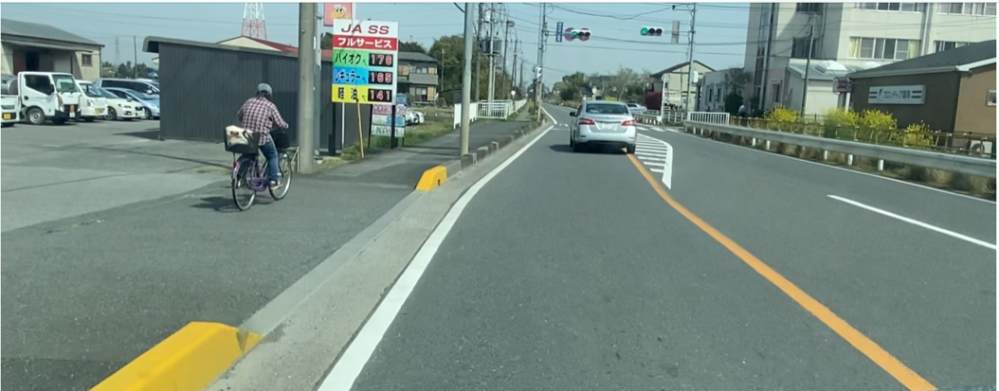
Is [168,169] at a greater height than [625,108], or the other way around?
[625,108]

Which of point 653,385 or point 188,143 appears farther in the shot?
point 188,143

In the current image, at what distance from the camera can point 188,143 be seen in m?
22.7

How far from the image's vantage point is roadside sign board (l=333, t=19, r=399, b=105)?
18.8m

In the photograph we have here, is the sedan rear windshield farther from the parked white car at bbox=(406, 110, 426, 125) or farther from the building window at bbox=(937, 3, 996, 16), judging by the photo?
the building window at bbox=(937, 3, 996, 16)

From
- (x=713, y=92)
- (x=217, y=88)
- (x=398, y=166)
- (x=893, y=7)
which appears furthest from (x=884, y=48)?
(x=398, y=166)

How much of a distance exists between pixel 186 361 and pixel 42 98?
27824 mm

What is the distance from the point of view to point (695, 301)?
652 cm

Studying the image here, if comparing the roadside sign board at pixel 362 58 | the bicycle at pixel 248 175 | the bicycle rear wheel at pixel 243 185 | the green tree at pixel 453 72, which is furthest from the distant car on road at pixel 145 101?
the green tree at pixel 453 72

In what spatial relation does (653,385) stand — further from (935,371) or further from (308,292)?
(308,292)

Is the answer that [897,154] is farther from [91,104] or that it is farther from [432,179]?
[91,104]

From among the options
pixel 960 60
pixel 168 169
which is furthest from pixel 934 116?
pixel 168 169

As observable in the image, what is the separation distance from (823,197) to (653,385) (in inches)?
413

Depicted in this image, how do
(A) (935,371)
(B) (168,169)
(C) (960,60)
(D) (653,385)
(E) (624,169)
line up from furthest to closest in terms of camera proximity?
(C) (960,60) < (E) (624,169) < (B) (168,169) < (A) (935,371) < (D) (653,385)

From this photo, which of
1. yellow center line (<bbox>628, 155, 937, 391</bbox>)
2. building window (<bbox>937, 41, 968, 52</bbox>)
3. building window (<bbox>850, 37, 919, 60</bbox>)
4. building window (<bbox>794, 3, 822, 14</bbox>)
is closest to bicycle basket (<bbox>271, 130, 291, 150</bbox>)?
yellow center line (<bbox>628, 155, 937, 391</bbox>)
